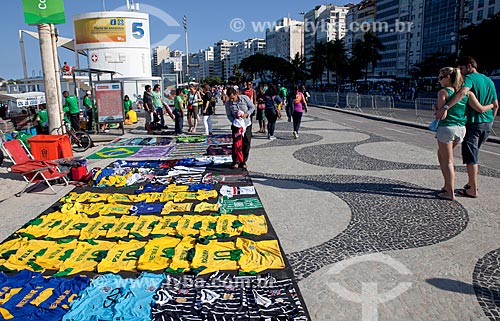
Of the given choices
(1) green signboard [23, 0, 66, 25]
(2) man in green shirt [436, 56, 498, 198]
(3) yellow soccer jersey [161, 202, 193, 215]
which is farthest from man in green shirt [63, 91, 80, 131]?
(2) man in green shirt [436, 56, 498, 198]

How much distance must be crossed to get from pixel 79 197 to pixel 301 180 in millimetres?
3906

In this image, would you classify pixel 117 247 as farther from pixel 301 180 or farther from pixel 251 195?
pixel 301 180

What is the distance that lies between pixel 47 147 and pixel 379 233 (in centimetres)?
621

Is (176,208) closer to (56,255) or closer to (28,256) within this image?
(56,255)

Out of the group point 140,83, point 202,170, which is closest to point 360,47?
point 140,83

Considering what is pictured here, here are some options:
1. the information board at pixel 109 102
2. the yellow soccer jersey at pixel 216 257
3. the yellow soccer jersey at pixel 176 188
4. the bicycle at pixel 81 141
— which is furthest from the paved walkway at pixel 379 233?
the information board at pixel 109 102

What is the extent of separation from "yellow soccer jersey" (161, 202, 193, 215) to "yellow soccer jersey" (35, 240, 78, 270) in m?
1.37

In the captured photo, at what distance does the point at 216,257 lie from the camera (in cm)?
401

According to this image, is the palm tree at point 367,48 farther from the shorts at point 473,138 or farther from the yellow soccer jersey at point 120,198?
the yellow soccer jersey at point 120,198

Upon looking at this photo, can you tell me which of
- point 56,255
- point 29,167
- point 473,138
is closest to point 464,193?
point 473,138

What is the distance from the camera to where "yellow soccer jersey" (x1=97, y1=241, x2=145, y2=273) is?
383 centimetres

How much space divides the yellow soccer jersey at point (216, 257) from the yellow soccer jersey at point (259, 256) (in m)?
0.07

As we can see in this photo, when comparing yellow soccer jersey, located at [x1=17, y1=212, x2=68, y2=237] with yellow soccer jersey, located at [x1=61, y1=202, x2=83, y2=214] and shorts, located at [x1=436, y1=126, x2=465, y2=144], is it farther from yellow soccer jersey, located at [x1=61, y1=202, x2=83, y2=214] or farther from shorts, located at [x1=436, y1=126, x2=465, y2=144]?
shorts, located at [x1=436, y1=126, x2=465, y2=144]

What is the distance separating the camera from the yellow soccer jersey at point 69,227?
4.73 metres
